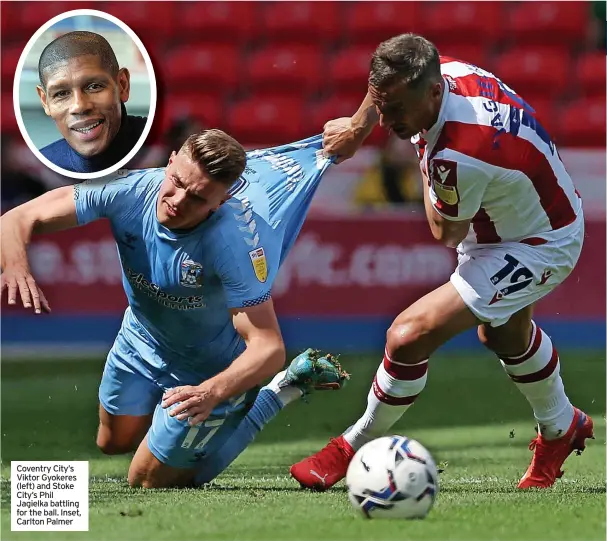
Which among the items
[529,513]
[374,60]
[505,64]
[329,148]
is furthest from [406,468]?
[505,64]

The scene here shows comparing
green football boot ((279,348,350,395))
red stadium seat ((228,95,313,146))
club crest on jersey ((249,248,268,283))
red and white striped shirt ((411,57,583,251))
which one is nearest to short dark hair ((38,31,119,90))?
club crest on jersey ((249,248,268,283))

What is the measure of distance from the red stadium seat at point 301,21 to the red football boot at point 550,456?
985 centimetres

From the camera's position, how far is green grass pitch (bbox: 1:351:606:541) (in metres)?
4.34

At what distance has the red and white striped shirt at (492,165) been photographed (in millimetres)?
4934

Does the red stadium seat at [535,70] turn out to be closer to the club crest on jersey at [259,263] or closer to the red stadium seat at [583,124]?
the red stadium seat at [583,124]

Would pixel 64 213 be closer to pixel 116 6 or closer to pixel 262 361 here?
pixel 262 361

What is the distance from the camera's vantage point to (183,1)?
15.0 m

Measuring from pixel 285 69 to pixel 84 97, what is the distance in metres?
9.40

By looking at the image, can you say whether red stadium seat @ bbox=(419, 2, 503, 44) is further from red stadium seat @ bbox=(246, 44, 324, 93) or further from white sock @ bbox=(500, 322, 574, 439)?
white sock @ bbox=(500, 322, 574, 439)

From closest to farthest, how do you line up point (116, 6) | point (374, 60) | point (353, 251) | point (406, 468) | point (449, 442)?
point (406, 468) → point (374, 60) → point (449, 442) → point (353, 251) → point (116, 6)

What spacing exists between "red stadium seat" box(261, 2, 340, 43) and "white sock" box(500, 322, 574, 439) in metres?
9.71

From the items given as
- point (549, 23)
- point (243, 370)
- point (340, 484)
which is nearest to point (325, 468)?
point (340, 484)

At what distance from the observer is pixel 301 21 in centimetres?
1473

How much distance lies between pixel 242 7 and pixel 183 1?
800 millimetres
